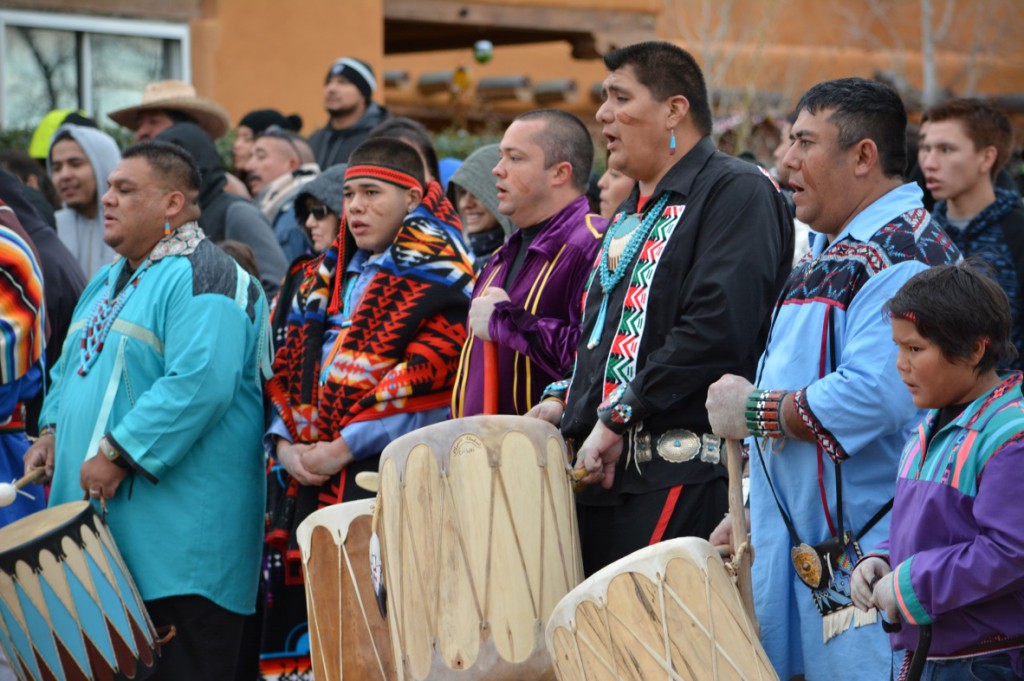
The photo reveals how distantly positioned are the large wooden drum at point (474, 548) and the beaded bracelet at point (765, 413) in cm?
63

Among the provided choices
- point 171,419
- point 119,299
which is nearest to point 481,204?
point 119,299

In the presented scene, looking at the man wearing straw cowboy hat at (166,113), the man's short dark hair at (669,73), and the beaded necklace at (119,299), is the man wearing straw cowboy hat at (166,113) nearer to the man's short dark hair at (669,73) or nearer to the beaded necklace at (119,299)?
the beaded necklace at (119,299)

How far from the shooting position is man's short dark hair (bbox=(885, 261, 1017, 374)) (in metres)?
3.50

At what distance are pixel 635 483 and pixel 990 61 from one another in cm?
1768

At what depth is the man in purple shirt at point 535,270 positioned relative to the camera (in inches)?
198

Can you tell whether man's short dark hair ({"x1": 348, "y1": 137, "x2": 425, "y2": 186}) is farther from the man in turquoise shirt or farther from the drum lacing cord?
the drum lacing cord

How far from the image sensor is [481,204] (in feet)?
21.3

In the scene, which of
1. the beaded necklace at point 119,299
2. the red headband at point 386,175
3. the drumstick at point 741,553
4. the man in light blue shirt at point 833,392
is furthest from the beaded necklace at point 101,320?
the drumstick at point 741,553

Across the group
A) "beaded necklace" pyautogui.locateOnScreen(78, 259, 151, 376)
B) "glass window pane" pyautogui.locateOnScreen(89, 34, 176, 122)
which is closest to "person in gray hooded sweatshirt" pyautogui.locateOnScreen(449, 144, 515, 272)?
"beaded necklace" pyautogui.locateOnScreen(78, 259, 151, 376)

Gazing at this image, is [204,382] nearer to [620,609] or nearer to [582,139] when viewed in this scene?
[582,139]

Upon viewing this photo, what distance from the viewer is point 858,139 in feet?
13.5

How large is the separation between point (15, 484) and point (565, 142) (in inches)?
93.0

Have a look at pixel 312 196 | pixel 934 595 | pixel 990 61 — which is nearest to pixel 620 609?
pixel 934 595

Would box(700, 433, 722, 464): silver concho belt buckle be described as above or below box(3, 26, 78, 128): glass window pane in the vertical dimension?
below
